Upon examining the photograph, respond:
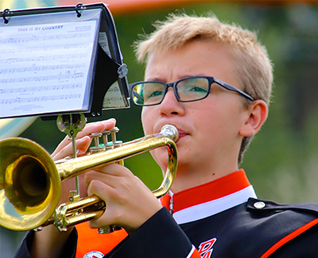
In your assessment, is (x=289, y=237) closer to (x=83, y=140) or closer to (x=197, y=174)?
(x=197, y=174)

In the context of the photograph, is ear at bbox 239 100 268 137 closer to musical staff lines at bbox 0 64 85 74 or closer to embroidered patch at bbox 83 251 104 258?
embroidered patch at bbox 83 251 104 258

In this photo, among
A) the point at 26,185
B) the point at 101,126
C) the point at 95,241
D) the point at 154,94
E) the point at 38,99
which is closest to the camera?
the point at 38,99

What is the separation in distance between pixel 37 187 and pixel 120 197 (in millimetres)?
312

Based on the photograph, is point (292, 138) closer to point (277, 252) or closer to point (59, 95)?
point (277, 252)

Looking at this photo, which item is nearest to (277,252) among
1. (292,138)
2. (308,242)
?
(308,242)

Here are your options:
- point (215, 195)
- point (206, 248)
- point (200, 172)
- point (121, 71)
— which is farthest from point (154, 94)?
point (206, 248)

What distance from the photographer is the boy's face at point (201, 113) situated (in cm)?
250

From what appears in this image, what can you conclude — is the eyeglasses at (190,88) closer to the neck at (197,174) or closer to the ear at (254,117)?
the ear at (254,117)

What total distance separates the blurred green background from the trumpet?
490 centimetres

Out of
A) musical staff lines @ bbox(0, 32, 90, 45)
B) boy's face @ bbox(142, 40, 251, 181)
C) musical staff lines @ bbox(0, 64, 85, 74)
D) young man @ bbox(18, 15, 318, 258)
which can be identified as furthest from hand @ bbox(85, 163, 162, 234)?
boy's face @ bbox(142, 40, 251, 181)

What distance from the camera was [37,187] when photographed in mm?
1845

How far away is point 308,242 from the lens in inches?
82.2

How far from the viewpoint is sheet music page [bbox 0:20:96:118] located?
5.71 ft

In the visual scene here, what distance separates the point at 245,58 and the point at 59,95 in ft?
4.55
